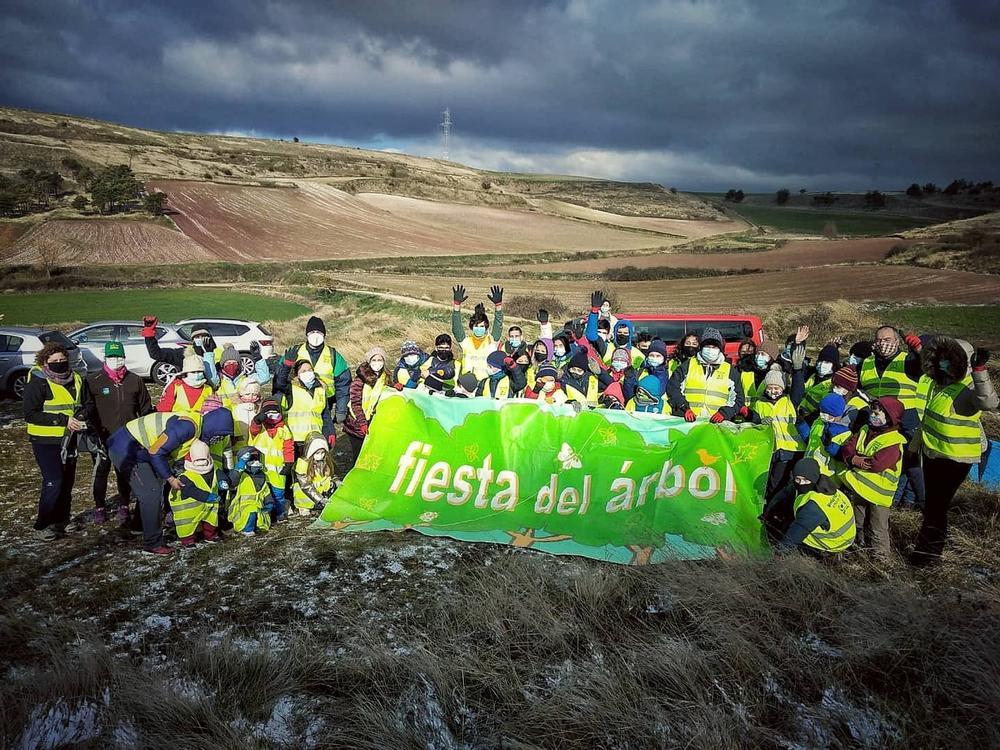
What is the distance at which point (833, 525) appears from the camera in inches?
190

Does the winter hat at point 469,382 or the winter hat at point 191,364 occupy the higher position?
the winter hat at point 191,364

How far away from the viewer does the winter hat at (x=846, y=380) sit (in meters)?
6.01

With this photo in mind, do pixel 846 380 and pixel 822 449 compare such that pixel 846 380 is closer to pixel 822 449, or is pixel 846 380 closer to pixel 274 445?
pixel 822 449

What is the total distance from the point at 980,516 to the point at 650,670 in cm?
451

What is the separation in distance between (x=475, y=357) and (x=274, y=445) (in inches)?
126

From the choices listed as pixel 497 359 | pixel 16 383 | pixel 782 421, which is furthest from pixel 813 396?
pixel 16 383

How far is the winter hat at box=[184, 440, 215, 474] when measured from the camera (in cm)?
548

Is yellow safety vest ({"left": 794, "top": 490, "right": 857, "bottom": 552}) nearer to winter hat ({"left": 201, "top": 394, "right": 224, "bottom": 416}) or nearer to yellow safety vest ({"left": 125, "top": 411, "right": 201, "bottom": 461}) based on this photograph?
winter hat ({"left": 201, "top": 394, "right": 224, "bottom": 416})

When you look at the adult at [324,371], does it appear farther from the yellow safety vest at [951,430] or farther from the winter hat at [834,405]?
the yellow safety vest at [951,430]

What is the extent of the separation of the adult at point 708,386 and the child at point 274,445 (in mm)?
4637

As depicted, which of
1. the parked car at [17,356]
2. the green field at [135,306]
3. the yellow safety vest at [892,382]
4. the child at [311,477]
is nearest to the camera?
the yellow safety vest at [892,382]

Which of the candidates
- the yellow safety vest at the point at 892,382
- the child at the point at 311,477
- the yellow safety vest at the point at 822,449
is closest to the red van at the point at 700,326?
the yellow safety vest at the point at 892,382

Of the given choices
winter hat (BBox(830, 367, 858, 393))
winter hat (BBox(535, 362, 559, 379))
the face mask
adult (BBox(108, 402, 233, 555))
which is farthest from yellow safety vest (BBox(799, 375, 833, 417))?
adult (BBox(108, 402, 233, 555))

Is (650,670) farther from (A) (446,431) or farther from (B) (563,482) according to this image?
(A) (446,431)
